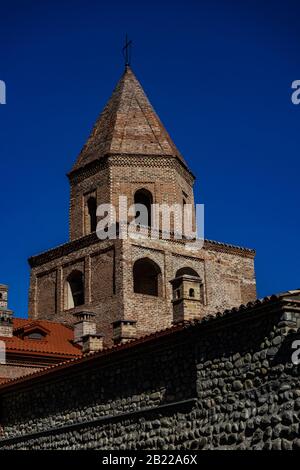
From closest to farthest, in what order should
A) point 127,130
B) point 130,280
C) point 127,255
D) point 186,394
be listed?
point 186,394 → point 130,280 → point 127,255 → point 127,130

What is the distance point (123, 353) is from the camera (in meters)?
15.0

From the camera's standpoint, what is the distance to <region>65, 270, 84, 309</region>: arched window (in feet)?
106

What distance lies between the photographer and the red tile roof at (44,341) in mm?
25013

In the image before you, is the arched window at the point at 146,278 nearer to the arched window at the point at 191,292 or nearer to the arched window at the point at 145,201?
the arched window at the point at 145,201

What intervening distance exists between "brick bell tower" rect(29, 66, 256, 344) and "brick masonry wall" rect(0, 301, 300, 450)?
12.8 metres

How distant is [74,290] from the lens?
32.8 metres

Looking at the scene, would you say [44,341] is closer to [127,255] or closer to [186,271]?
[127,255]

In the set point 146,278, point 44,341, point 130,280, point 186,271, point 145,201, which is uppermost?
point 145,201

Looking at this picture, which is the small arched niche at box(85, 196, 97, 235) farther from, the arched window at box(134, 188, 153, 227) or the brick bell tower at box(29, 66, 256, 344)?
the arched window at box(134, 188, 153, 227)

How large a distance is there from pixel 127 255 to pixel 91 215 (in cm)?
298

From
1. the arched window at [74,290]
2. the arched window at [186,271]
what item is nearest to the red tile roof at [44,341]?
the arched window at [74,290]

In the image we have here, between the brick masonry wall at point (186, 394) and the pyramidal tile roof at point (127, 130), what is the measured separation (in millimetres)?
16018

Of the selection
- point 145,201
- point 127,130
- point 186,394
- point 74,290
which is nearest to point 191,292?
point 186,394
